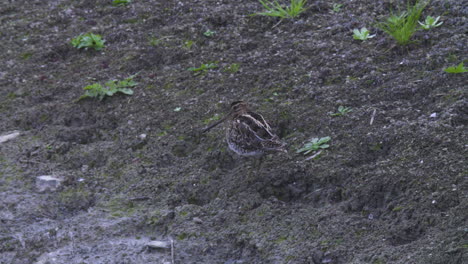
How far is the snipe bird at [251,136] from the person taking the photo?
13.4 feet

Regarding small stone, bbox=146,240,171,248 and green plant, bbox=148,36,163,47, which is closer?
small stone, bbox=146,240,171,248

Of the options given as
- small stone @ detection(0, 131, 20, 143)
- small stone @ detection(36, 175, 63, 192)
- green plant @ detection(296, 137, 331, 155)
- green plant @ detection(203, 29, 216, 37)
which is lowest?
small stone @ detection(36, 175, 63, 192)

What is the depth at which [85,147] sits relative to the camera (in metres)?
4.82

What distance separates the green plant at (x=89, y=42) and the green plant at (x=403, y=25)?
109 inches

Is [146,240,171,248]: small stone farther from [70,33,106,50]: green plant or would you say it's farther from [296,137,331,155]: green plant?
[70,33,106,50]: green plant

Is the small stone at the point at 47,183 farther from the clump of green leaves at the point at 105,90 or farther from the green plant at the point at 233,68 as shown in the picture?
the green plant at the point at 233,68

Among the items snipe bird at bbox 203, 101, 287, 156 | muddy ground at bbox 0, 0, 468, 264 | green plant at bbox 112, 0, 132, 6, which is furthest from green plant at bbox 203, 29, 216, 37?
snipe bird at bbox 203, 101, 287, 156

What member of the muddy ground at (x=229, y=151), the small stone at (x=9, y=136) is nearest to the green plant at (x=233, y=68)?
the muddy ground at (x=229, y=151)

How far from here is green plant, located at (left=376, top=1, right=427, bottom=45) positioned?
4809 millimetres

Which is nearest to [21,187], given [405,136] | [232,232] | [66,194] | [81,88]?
[66,194]

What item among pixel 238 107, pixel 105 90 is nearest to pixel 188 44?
pixel 105 90

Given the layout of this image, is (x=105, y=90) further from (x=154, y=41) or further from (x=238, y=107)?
(x=238, y=107)

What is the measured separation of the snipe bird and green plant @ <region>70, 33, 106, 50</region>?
232 cm

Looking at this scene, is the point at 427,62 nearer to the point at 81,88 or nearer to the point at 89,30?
the point at 81,88
